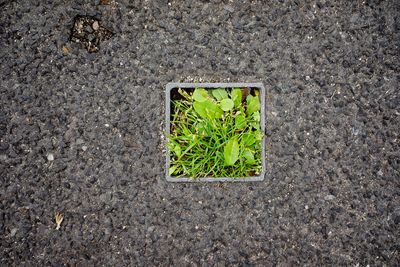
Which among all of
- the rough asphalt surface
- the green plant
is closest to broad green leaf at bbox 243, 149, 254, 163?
the green plant

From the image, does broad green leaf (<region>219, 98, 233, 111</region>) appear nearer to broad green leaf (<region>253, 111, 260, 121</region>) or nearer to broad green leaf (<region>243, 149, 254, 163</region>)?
broad green leaf (<region>253, 111, 260, 121</region>)

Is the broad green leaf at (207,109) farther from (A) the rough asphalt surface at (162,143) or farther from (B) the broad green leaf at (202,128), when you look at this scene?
(A) the rough asphalt surface at (162,143)

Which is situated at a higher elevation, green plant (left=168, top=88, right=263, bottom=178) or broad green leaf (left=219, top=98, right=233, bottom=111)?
broad green leaf (left=219, top=98, right=233, bottom=111)

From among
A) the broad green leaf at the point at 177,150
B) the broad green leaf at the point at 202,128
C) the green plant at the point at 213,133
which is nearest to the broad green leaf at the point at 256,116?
the green plant at the point at 213,133

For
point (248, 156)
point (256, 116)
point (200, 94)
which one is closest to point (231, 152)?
point (248, 156)

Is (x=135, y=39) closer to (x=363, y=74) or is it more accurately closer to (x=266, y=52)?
(x=266, y=52)
